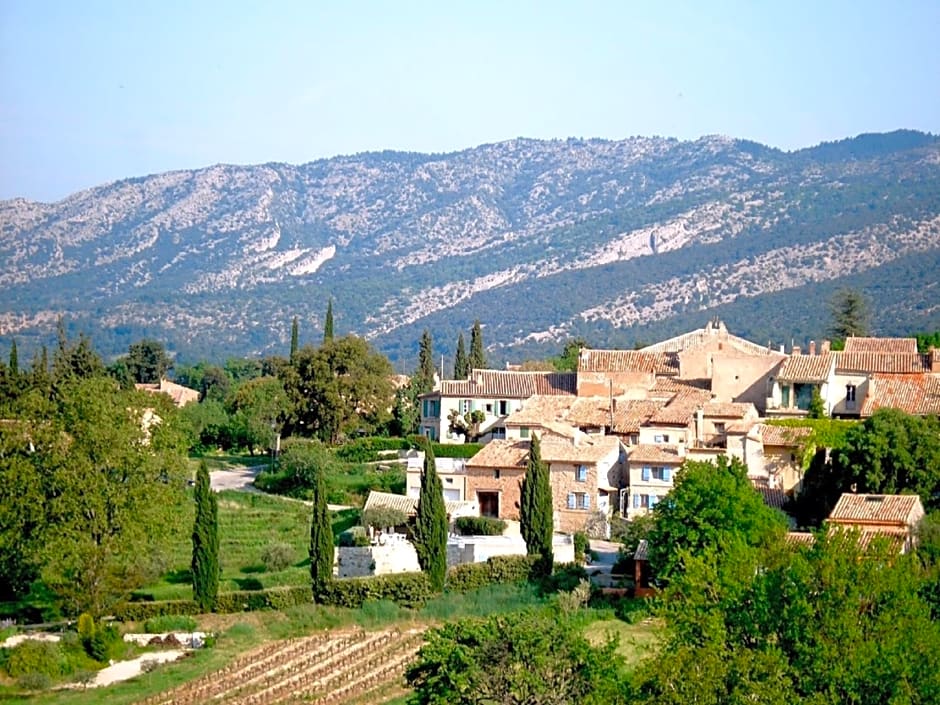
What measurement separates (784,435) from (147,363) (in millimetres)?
65139

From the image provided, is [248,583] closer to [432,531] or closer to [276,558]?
[276,558]

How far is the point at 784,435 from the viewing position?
54156 mm

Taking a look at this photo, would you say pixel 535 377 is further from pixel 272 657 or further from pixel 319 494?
pixel 272 657

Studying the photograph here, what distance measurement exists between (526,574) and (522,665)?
56.3 feet

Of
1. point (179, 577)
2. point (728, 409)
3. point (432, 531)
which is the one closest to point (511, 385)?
point (728, 409)

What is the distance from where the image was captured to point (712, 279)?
17750 cm

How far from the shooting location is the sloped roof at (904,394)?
183 ft

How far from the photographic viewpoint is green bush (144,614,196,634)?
44812 millimetres

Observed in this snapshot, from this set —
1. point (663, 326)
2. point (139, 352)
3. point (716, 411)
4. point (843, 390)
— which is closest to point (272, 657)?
point (716, 411)

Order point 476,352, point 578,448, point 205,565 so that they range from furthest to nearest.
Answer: point 476,352, point 578,448, point 205,565

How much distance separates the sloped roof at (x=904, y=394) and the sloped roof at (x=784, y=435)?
2.73 meters

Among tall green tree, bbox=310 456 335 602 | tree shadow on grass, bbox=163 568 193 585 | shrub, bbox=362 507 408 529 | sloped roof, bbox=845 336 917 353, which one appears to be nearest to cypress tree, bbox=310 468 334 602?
tall green tree, bbox=310 456 335 602

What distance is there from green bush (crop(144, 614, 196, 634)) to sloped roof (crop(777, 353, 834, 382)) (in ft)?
80.2

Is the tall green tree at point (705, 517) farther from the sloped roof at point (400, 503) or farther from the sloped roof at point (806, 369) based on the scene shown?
the sloped roof at point (806, 369)
